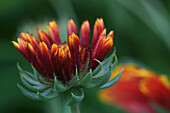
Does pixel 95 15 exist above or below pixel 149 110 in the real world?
above

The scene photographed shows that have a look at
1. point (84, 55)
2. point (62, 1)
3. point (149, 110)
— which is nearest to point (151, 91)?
point (149, 110)

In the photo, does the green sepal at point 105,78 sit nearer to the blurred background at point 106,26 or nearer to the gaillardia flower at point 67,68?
the gaillardia flower at point 67,68

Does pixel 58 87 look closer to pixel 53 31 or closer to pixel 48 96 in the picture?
pixel 48 96

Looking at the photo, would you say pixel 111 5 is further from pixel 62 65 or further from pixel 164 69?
pixel 62 65

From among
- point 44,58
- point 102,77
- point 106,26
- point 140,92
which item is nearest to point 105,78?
point 102,77

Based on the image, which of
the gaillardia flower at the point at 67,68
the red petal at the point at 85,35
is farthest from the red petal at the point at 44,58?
the red petal at the point at 85,35
